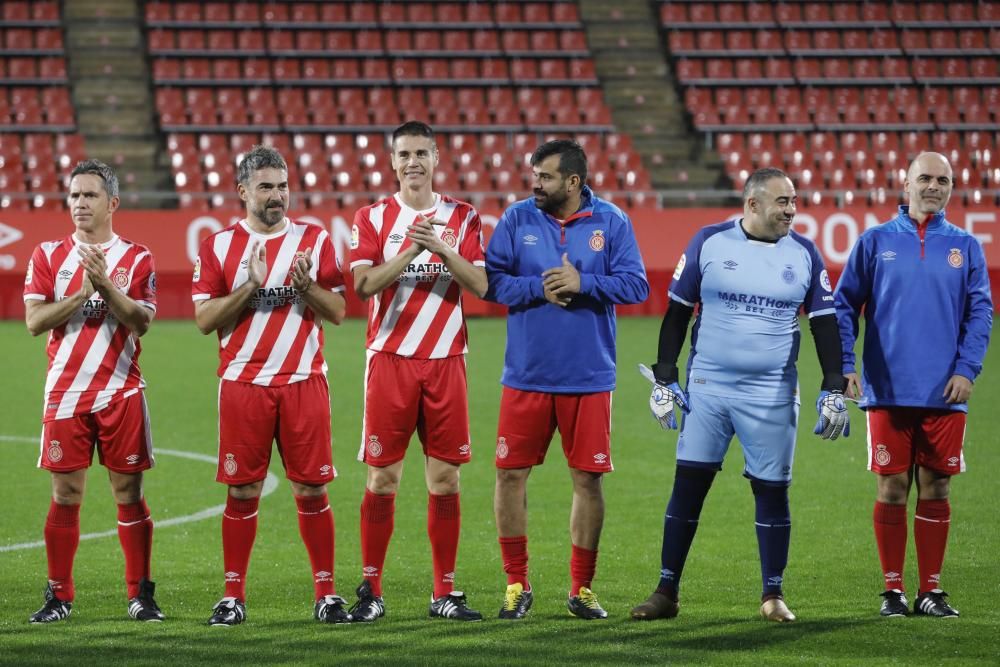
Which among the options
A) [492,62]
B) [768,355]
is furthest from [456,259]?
[492,62]

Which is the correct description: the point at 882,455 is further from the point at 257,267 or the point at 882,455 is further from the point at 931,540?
the point at 257,267

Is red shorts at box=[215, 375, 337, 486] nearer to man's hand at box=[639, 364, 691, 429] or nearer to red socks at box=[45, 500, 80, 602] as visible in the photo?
red socks at box=[45, 500, 80, 602]

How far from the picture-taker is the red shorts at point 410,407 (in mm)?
5969

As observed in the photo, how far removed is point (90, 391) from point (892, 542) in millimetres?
3542

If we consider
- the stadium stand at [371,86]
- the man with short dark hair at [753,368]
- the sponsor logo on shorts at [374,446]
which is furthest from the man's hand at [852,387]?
the stadium stand at [371,86]

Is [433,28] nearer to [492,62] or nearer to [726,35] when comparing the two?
[492,62]

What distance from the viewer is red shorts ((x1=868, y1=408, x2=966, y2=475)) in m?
6.00

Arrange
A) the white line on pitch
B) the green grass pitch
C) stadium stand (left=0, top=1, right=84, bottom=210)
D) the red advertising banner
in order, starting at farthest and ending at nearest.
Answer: stadium stand (left=0, top=1, right=84, bottom=210), the red advertising banner, the white line on pitch, the green grass pitch

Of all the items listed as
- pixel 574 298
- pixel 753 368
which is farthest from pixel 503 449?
pixel 753 368

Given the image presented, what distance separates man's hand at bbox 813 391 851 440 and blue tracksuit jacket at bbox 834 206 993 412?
32 centimetres

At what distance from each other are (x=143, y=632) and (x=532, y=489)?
4.02m

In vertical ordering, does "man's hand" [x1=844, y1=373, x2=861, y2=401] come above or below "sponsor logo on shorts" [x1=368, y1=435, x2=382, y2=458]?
above

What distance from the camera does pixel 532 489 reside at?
9242mm

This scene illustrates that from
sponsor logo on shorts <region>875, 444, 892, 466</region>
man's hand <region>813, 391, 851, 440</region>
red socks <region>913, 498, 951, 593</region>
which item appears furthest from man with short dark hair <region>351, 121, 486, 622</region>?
red socks <region>913, 498, 951, 593</region>
